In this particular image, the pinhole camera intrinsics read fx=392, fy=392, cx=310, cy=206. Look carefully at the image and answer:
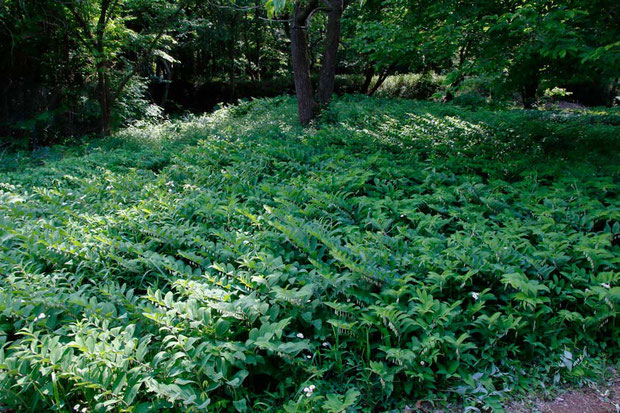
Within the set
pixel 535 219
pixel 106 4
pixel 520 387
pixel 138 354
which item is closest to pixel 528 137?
pixel 535 219

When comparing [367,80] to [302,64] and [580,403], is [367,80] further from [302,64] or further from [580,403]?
[580,403]

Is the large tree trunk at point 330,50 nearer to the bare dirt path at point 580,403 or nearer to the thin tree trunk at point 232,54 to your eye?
the bare dirt path at point 580,403

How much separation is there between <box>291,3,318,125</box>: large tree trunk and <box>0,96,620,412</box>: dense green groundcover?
435cm

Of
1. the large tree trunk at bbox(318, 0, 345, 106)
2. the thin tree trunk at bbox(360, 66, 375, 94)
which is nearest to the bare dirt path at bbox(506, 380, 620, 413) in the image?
the large tree trunk at bbox(318, 0, 345, 106)

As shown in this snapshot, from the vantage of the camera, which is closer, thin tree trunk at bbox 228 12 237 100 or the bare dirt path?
the bare dirt path

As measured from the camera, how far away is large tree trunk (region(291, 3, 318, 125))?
8086 mm

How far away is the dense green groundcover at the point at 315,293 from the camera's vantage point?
6.76ft

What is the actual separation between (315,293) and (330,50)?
8.45m

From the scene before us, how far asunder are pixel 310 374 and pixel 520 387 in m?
1.23

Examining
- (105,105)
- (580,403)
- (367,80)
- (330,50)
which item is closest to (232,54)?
(367,80)

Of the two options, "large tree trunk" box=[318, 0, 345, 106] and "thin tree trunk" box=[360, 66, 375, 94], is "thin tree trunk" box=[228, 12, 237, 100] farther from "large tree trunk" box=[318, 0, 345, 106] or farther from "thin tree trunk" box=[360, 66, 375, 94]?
"large tree trunk" box=[318, 0, 345, 106]

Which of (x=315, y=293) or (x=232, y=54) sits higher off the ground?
(x=232, y=54)

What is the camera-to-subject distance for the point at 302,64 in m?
8.48

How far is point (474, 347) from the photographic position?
2.29 m
